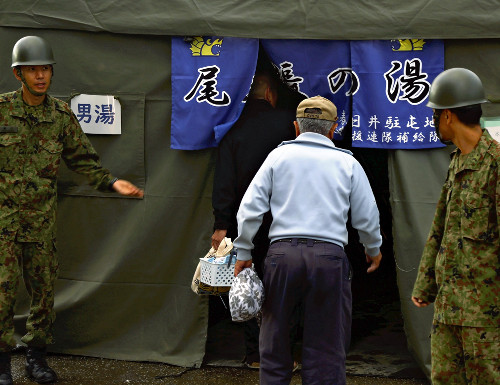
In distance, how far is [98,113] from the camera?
6105mm

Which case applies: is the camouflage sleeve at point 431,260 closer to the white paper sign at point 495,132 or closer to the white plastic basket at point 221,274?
the white plastic basket at point 221,274

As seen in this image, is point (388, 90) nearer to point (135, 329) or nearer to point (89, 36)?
point (89, 36)

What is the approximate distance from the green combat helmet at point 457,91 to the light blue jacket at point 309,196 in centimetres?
81

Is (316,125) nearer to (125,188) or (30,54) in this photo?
(125,188)

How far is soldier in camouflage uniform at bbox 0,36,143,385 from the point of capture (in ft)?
17.7

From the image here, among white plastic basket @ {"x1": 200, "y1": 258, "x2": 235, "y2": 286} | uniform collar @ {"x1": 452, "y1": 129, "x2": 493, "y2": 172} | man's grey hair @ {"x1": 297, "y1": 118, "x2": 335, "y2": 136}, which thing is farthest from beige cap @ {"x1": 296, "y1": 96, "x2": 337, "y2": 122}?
white plastic basket @ {"x1": 200, "y1": 258, "x2": 235, "y2": 286}

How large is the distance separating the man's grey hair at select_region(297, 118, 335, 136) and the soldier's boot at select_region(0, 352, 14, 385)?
2.70 m

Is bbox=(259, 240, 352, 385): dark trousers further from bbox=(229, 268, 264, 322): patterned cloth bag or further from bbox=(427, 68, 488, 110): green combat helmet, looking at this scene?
bbox=(427, 68, 488, 110): green combat helmet

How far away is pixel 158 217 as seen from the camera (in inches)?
239

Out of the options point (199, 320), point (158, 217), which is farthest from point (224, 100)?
point (199, 320)

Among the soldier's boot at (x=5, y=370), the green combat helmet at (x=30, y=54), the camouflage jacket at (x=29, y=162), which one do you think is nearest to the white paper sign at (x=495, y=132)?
the camouflage jacket at (x=29, y=162)

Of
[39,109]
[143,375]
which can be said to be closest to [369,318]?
[143,375]

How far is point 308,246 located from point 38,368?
2530 millimetres

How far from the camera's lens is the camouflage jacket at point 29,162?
5402mm
